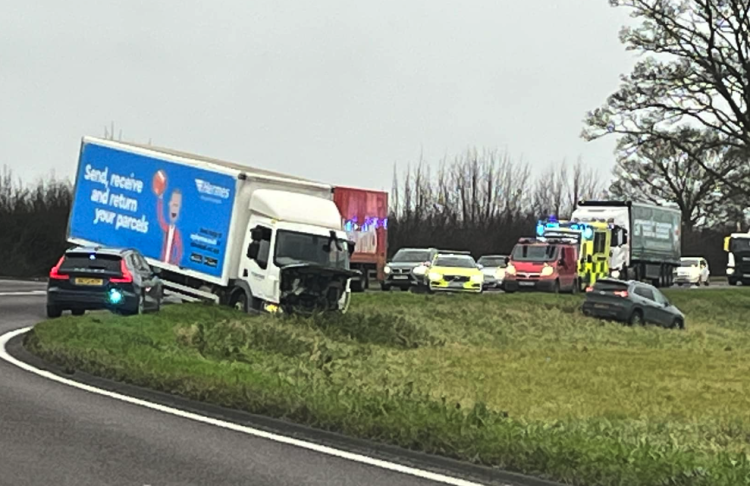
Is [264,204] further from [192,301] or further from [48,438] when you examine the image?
[48,438]

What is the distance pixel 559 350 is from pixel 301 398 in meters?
17.0

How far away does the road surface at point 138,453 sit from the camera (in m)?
8.27

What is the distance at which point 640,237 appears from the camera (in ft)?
159

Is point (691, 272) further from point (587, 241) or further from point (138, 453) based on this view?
point (138, 453)

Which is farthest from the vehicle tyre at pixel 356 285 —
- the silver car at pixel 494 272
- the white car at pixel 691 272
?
the white car at pixel 691 272

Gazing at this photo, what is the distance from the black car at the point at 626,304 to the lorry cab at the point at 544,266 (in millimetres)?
3812

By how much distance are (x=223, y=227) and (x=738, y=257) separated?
45803mm

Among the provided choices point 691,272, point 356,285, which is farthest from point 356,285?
point 691,272

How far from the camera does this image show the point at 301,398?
38.5 ft

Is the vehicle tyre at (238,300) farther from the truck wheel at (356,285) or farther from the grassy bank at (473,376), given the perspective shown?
the truck wheel at (356,285)

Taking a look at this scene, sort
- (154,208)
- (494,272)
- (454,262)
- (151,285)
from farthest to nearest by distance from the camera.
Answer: (494,272)
(454,262)
(154,208)
(151,285)

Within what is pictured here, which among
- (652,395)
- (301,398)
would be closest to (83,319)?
(301,398)

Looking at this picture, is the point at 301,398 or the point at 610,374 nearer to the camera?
the point at 301,398

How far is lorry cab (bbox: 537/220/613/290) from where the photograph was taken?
41469 millimetres
